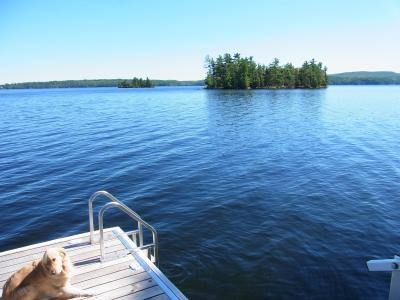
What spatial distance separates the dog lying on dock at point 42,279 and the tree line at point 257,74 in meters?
131

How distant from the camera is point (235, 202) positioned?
1373 cm

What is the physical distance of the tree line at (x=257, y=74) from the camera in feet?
441

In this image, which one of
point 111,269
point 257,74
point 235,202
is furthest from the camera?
point 257,74

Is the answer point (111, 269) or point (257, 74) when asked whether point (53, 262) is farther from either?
point (257, 74)

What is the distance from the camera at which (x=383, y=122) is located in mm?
38438

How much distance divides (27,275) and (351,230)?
9.95m

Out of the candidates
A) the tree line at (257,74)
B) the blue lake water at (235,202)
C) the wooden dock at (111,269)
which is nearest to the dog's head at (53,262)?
the wooden dock at (111,269)

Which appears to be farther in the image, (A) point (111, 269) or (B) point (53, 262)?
(A) point (111, 269)

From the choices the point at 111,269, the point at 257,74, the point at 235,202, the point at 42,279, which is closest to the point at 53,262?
the point at 42,279

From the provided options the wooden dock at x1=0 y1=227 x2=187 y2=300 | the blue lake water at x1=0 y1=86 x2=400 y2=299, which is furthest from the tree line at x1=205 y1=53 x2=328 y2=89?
the wooden dock at x1=0 y1=227 x2=187 y2=300

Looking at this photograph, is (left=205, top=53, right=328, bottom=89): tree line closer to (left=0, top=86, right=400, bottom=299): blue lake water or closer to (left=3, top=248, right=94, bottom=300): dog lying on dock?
(left=0, top=86, right=400, bottom=299): blue lake water

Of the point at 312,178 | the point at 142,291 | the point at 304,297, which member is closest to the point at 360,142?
the point at 312,178

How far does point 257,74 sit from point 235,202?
130 meters

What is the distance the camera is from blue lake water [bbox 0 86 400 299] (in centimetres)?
887
